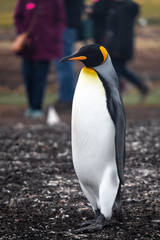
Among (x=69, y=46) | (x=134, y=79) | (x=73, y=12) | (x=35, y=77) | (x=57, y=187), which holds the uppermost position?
(x=57, y=187)

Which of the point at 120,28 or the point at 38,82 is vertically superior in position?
the point at 120,28

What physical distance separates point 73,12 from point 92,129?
14.1ft

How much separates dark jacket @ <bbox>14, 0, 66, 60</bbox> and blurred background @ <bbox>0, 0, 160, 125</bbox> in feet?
3.33

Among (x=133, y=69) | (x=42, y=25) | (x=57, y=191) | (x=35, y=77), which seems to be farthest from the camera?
(x=133, y=69)

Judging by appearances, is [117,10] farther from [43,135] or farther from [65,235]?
[65,235]

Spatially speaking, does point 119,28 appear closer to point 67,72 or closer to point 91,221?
point 67,72

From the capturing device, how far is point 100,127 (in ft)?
10.2

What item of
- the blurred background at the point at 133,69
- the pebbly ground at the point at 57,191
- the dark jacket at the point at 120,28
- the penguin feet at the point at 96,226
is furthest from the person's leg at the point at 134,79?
the penguin feet at the point at 96,226

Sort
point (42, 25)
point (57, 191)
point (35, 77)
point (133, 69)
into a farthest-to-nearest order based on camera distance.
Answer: point (133, 69) < point (35, 77) < point (42, 25) < point (57, 191)

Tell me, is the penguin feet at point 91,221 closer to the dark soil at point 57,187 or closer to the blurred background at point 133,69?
the dark soil at point 57,187

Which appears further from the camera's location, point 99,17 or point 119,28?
point 99,17

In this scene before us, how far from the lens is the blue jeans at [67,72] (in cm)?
718

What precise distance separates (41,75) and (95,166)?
12.7ft

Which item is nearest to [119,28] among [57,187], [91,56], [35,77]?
[35,77]
